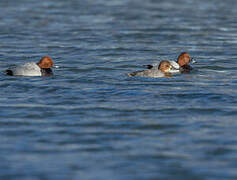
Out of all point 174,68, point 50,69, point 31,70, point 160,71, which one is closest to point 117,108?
point 160,71

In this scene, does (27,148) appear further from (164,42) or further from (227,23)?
(227,23)

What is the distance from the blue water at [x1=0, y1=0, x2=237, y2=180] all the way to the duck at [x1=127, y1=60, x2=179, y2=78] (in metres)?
0.27

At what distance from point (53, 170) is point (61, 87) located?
6289mm

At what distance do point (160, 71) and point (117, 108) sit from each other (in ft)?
14.0

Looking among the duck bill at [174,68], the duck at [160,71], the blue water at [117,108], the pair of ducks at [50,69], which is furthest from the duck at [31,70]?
the duck bill at [174,68]

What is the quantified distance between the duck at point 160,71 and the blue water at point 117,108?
270 mm

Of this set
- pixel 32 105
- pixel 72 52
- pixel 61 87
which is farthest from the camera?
pixel 72 52

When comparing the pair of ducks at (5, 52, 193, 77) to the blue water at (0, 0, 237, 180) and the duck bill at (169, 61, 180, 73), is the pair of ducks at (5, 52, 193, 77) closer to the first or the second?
the duck bill at (169, 61, 180, 73)

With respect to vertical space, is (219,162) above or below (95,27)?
below

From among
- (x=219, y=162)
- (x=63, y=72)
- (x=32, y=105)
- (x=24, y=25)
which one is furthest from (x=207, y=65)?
(x=24, y=25)

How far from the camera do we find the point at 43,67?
1731 cm

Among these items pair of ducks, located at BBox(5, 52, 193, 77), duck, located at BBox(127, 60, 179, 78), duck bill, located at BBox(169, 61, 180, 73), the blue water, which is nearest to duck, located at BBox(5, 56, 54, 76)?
pair of ducks, located at BBox(5, 52, 193, 77)

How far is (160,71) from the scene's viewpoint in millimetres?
16906

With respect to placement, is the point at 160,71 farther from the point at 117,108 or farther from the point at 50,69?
the point at 117,108
